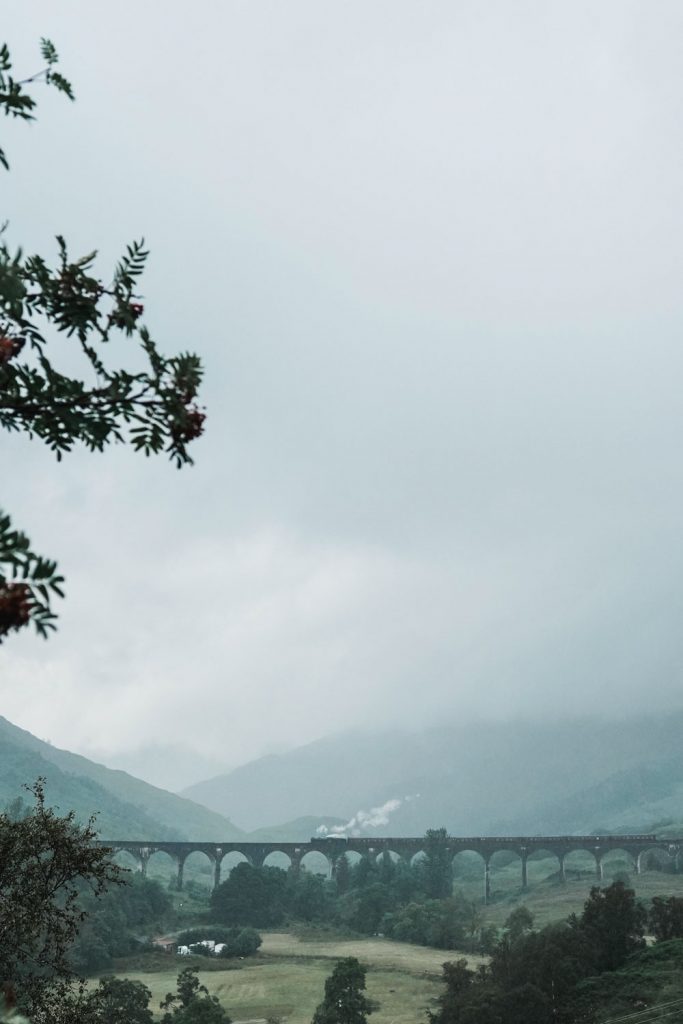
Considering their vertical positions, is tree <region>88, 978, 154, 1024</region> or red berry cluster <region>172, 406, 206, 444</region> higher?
red berry cluster <region>172, 406, 206, 444</region>

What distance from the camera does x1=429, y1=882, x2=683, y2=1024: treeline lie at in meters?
48.4

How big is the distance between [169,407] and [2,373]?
1.33 meters

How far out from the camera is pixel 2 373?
6.54m

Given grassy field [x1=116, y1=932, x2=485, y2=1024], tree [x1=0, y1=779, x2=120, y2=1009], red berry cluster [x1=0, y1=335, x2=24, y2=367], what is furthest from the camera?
grassy field [x1=116, y1=932, x2=485, y2=1024]

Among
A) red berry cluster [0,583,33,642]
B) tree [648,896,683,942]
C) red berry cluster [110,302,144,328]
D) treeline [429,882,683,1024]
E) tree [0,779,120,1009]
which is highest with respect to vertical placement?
red berry cluster [110,302,144,328]

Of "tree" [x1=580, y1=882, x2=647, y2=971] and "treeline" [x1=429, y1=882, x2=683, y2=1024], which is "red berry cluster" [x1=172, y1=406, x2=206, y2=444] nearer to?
"treeline" [x1=429, y1=882, x2=683, y2=1024]

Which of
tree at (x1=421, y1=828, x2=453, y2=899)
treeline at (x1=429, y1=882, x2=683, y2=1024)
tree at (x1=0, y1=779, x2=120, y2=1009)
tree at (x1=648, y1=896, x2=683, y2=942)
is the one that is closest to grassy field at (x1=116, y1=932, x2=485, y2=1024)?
treeline at (x1=429, y1=882, x2=683, y2=1024)

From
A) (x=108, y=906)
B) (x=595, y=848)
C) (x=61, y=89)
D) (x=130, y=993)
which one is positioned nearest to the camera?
(x=61, y=89)

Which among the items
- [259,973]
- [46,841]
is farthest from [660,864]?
[46,841]

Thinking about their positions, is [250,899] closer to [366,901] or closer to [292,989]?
[366,901]

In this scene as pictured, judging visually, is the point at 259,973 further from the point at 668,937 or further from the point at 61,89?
the point at 61,89

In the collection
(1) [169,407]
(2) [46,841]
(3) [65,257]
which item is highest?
(3) [65,257]

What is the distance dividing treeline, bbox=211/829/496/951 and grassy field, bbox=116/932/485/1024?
217 inches

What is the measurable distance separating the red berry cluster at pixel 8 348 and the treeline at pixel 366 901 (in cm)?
11197
